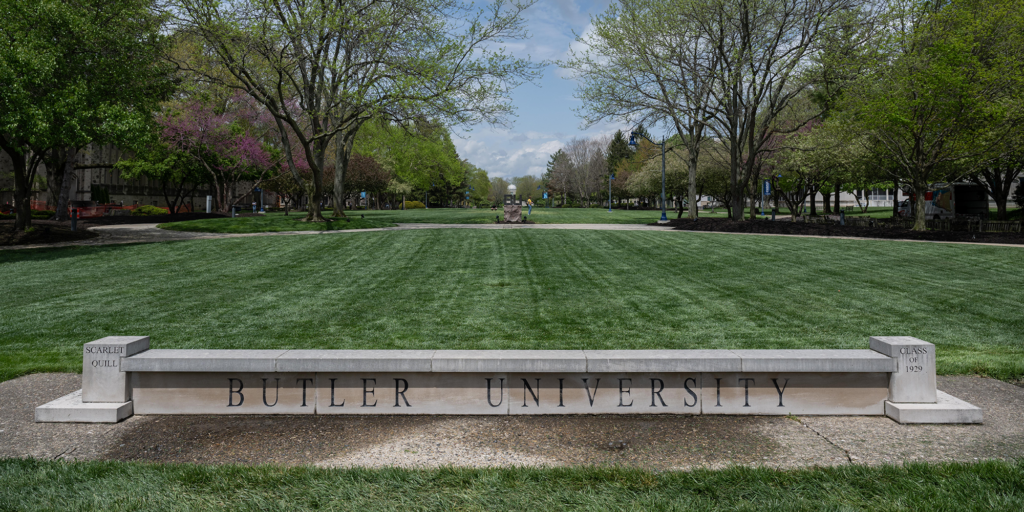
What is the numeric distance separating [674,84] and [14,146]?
27.7 m

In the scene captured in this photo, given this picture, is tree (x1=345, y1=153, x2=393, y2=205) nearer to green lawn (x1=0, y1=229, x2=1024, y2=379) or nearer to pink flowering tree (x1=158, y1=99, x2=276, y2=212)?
pink flowering tree (x1=158, y1=99, x2=276, y2=212)

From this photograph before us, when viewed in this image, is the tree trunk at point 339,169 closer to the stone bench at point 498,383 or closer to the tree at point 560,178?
the stone bench at point 498,383

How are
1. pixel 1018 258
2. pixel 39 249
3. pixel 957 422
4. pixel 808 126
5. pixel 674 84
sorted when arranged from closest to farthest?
pixel 957 422, pixel 1018 258, pixel 39 249, pixel 674 84, pixel 808 126

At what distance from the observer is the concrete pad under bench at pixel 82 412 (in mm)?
4812

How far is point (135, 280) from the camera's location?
13141mm

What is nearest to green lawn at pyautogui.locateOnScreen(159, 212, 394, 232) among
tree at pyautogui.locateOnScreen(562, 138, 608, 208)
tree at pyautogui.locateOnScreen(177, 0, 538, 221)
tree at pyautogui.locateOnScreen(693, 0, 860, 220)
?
tree at pyautogui.locateOnScreen(177, 0, 538, 221)

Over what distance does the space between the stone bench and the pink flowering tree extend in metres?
33.6

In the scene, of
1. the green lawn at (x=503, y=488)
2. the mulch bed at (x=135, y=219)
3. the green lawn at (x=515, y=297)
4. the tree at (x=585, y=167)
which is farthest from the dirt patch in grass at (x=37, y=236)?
the tree at (x=585, y=167)

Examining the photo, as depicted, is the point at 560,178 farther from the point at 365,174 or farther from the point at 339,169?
the point at 339,169

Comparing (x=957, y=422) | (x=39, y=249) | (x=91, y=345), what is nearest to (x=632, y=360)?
(x=957, y=422)

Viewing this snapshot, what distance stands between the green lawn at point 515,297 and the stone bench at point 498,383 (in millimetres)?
2329

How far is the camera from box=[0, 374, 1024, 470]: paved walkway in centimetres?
407

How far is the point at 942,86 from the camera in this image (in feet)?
66.1

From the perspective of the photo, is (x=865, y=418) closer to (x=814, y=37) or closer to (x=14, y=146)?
(x=814, y=37)
